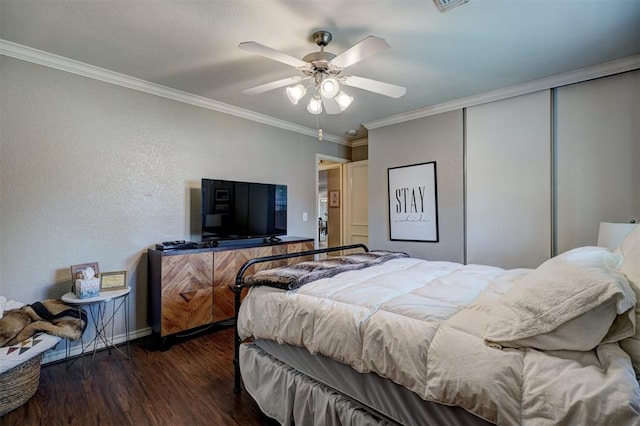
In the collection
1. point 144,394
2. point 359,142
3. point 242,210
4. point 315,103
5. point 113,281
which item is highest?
point 359,142

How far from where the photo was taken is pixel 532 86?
2.98 metres

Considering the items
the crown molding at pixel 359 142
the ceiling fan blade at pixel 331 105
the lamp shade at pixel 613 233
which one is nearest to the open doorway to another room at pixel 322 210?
the crown molding at pixel 359 142

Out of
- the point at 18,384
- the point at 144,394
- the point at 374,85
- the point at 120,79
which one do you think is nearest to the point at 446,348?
the point at 374,85

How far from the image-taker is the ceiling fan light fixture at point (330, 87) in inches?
81.6

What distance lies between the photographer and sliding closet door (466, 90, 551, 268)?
296 cm

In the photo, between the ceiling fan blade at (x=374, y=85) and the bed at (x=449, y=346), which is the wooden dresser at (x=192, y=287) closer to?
the bed at (x=449, y=346)

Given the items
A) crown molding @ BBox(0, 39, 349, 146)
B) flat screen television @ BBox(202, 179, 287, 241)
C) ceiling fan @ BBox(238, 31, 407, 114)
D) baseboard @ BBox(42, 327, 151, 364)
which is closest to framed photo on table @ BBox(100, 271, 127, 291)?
baseboard @ BBox(42, 327, 151, 364)

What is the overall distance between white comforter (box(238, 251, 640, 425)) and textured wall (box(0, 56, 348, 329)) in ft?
5.59

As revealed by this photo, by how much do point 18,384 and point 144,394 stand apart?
2.43 feet

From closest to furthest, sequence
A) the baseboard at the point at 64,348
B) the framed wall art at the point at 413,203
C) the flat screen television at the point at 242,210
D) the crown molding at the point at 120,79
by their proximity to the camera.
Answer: the crown molding at the point at 120,79
the baseboard at the point at 64,348
the flat screen television at the point at 242,210
the framed wall art at the point at 413,203

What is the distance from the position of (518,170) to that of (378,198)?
5.60 ft

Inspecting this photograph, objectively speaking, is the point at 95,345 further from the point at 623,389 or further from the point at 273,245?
the point at 623,389

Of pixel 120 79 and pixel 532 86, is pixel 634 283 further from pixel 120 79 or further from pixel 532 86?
pixel 120 79

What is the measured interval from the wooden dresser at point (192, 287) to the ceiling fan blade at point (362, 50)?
2.12 metres
